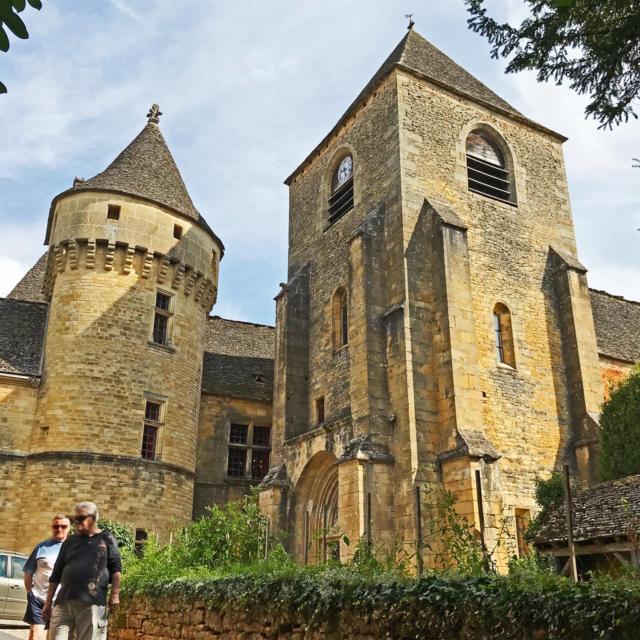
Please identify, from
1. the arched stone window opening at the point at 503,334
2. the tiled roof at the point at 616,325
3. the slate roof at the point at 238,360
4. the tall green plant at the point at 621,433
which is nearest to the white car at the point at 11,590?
the slate roof at the point at 238,360

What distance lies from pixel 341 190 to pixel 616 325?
10.2 m

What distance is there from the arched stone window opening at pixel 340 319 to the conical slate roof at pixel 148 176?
5539mm

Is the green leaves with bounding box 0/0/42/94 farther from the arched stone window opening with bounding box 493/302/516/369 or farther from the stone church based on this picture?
the arched stone window opening with bounding box 493/302/516/369

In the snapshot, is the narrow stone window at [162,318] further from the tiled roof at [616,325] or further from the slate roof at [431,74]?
the tiled roof at [616,325]

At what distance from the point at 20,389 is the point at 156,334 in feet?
12.7

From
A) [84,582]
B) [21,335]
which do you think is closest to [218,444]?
[21,335]

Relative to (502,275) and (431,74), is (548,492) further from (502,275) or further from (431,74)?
(431,74)

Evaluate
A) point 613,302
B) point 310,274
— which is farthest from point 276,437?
point 613,302

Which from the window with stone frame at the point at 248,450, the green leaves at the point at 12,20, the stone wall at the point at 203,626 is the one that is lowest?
the stone wall at the point at 203,626

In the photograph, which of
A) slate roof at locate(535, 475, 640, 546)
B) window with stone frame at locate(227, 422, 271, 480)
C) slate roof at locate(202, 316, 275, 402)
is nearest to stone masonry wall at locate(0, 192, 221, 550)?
slate roof at locate(202, 316, 275, 402)

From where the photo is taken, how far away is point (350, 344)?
53.6 ft

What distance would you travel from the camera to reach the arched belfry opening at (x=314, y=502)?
661 inches

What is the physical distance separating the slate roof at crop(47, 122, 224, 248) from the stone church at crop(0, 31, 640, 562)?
0.12 m

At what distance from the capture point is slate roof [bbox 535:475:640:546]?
431 inches
